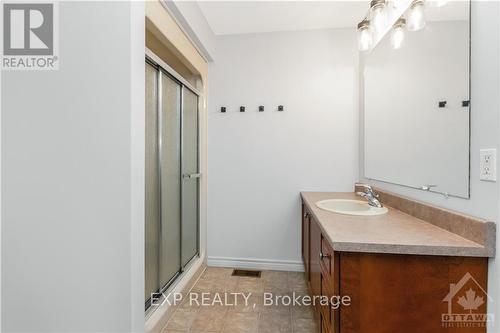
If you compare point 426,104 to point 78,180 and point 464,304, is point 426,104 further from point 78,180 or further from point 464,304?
point 78,180

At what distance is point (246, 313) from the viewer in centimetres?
190

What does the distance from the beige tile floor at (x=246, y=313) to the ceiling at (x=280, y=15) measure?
2.52m

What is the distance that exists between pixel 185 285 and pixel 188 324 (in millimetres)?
417

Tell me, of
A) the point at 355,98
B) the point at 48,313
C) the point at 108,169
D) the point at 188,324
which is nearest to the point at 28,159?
the point at 108,169

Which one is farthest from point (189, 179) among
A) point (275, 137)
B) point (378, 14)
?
point (378, 14)

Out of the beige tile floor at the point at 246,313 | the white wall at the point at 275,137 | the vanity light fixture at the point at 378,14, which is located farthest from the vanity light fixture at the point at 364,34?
the beige tile floor at the point at 246,313

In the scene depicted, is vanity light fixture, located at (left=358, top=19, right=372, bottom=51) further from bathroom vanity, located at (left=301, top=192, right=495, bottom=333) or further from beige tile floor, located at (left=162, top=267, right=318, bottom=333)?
beige tile floor, located at (left=162, top=267, right=318, bottom=333)

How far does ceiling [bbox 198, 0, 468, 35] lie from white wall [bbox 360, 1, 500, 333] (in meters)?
1.35

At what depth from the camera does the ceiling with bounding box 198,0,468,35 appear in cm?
218

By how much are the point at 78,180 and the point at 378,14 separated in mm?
2176

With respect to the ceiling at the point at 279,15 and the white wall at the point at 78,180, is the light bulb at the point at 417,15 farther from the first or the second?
the white wall at the point at 78,180

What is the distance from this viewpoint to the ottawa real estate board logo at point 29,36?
1288 mm

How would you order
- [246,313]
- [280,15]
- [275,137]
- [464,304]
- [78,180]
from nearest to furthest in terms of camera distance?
[464,304] < [78,180] < [246,313] < [280,15] < [275,137]

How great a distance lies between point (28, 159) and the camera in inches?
50.9
